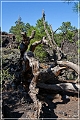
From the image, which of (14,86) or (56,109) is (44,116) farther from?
(14,86)

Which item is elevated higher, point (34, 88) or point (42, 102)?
point (34, 88)

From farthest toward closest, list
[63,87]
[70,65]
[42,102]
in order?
[63,87]
[42,102]
[70,65]

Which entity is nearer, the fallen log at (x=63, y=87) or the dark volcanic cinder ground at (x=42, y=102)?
the dark volcanic cinder ground at (x=42, y=102)

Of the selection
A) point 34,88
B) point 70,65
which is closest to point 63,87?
point 70,65

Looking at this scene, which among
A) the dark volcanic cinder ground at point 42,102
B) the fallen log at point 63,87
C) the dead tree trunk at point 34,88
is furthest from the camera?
the fallen log at point 63,87

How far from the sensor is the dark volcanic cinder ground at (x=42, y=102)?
5133 millimetres

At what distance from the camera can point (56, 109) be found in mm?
5750

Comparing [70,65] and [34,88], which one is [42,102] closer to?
[34,88]

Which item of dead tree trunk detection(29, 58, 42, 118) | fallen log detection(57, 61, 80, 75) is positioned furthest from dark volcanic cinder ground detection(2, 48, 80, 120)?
fallen log detection(57, 61, 80, 75)

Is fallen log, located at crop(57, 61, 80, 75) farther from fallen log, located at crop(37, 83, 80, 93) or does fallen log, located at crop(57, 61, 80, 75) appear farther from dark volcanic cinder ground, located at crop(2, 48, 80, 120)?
dark volcanic cinder ground, located at crop(2, 48, 80, 120)

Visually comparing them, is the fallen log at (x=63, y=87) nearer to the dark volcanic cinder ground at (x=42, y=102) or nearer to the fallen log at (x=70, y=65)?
the dark volcanic cinder ground at (x=42, y=102)

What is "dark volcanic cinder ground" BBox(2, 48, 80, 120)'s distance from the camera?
5133 millimetres

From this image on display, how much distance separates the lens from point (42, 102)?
227 inches

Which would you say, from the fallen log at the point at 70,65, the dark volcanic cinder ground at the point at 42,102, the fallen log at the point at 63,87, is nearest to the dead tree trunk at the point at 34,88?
the dark volcanic cinder ground at the point at 42,102
